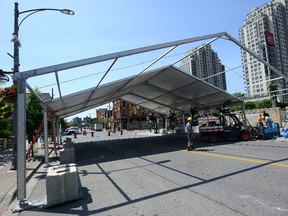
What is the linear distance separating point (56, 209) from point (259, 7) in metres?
134

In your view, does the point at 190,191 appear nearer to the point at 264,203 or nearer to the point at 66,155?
the point at 264,203

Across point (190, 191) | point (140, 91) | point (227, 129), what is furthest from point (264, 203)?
point (140, 91)

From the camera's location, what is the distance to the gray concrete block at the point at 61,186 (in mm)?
6508

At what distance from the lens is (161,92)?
27938 millimetres

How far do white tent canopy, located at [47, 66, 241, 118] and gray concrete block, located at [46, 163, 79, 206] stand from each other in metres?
10.0

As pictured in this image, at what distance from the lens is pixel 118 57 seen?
9680 mm

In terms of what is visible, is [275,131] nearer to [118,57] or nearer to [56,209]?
[118,57]

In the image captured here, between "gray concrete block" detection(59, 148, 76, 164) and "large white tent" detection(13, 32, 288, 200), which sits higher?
"large white tent" detection(13, 32, 288, 200)

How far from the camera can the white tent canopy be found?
63.7 feet

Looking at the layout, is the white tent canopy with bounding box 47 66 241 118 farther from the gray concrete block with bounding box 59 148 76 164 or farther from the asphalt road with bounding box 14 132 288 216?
the asphalt road with bounding box 14 132 288 216

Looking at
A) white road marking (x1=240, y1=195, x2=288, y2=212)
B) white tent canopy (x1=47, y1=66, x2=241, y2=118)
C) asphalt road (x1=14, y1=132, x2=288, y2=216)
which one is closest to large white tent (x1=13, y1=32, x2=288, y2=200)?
white tent canopy (x1=47, y1=66, x2=241, y2=118)

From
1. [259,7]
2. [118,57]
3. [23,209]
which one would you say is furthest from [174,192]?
[259,7]

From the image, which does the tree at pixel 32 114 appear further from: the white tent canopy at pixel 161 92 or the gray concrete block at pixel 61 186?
the gray concrete block at pixel 61 186

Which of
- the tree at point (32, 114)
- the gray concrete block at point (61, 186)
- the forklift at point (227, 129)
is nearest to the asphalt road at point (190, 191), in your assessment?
the gray concrete block at point (61, 186)
